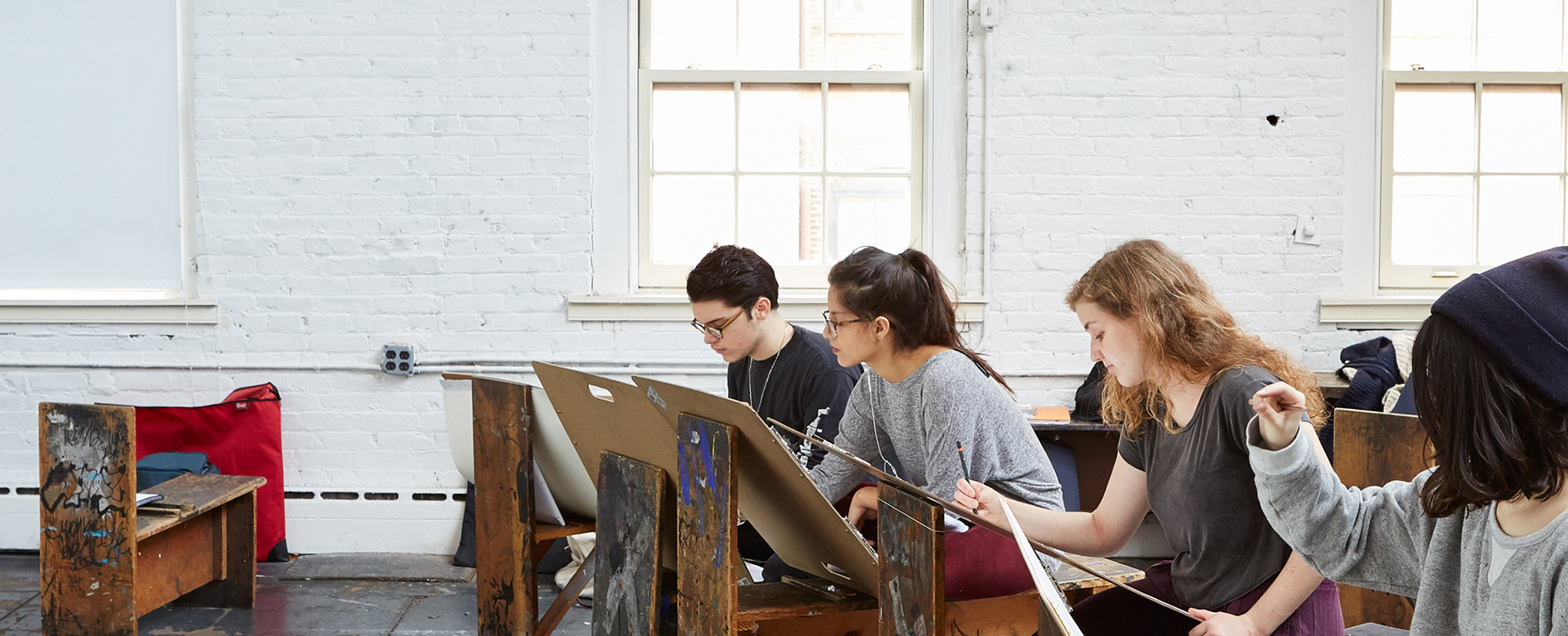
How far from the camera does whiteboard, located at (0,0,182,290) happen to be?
11.9ft

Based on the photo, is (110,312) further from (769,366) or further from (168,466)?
(769,366)

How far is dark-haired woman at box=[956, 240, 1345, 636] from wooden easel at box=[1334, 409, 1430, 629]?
420 mm

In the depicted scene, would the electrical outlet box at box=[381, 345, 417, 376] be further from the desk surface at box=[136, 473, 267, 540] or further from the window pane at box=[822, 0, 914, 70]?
the window pane at box=[822, 0, 914, 70]

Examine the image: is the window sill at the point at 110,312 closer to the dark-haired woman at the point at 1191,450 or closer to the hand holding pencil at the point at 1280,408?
the dark-haired woman at the point at 1191,450

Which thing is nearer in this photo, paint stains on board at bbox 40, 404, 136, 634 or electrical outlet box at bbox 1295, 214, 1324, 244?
paint stains on board at bbox 40, 404, 136, 634

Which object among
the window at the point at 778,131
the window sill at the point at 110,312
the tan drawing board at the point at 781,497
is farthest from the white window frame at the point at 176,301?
the tan drawing board at the point at 781,497

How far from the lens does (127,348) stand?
3.68 meters

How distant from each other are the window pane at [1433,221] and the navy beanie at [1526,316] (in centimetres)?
315

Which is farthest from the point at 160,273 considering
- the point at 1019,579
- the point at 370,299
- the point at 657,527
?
the point at 1019,579

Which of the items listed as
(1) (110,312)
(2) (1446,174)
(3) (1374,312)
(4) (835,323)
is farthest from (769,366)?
(2) (1446,174)

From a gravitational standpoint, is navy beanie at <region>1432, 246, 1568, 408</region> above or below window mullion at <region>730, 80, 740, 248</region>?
below

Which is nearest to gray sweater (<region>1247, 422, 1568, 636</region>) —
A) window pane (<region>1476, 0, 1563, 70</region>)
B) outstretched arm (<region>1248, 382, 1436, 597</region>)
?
outstretched arm (<region>1248, 382, 1436, 597</region>)

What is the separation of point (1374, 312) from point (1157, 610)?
8.13 ft

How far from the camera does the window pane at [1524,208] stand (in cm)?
367
